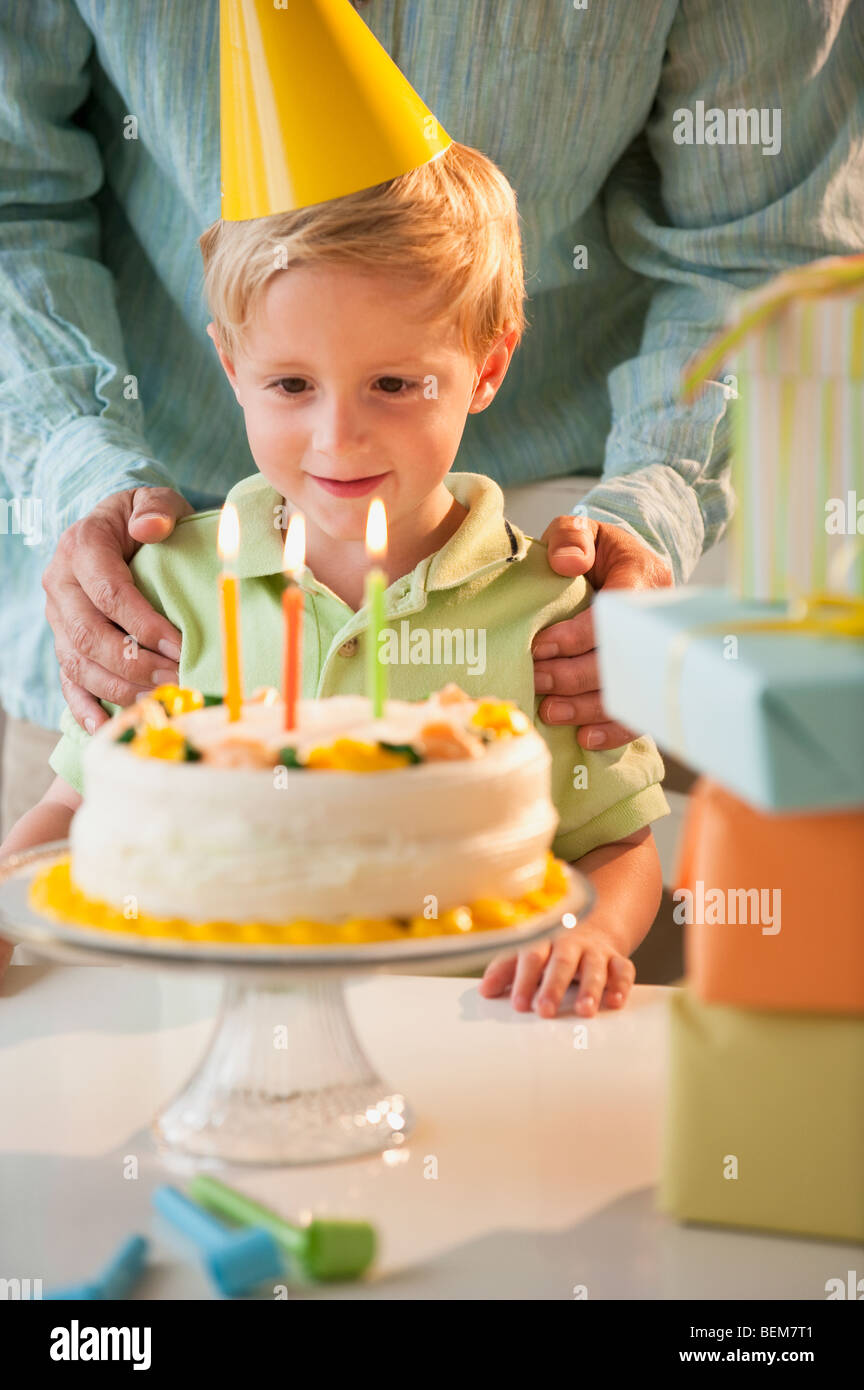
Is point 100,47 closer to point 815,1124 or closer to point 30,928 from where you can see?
point 30,928

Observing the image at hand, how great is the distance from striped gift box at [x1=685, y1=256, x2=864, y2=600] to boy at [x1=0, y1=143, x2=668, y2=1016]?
47 centimetres

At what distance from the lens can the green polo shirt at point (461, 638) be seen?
144 cm

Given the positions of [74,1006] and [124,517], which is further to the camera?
[124,517]

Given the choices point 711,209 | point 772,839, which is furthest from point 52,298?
point 772,839

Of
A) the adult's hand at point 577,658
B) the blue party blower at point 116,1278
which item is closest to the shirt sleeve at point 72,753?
the adult's hand at point 577,658

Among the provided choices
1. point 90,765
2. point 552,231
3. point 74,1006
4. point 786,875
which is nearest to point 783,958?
point 786,875

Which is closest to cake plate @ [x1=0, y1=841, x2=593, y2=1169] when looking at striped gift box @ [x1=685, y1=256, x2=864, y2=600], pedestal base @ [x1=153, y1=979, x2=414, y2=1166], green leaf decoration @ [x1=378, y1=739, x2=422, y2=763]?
pedestal base @ [x1=153, y1=979, x2=414, y2=1166]

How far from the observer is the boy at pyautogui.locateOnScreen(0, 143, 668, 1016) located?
129 centimetres

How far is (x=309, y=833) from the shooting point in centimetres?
77

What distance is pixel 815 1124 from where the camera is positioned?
752mm

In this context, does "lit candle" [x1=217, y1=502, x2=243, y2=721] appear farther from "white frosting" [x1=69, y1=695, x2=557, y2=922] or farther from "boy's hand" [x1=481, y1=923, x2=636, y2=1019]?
"boy's hand" [x1=481, y1=923, x2=636, y2=1019]

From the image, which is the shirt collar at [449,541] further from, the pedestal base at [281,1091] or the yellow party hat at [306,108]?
the pedestal base at [281,1091]

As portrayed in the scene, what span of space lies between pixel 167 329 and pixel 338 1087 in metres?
1.27

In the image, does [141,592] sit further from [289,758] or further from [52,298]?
[289,758]
